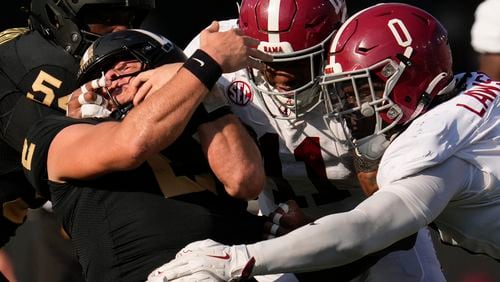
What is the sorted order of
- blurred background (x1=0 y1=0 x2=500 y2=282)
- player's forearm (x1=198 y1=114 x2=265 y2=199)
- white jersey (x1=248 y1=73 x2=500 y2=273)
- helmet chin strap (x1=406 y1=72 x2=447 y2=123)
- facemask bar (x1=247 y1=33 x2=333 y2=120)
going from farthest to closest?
blurred background (x1=0 y1=0 x2=500 y2=282) → facemask bar (x1=247 y1=33 x2=333 y2=120) → helmet chin strap (x1=406 y1=72 x2=447 y2=123) → player's forearm (x1=198 y1=114 x2=265 y2=199) → white jersey (x1=248 y1=73 x2=500 y2=273)

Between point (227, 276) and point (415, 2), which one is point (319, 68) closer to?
point (227, 276)

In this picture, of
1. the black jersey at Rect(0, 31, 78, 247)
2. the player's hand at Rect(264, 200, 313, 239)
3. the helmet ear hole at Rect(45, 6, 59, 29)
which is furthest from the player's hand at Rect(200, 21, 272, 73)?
the helmet ear hole at Rect(45, 6, 59, 29)

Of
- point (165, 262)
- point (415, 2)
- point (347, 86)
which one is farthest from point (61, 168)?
point (415, 2)

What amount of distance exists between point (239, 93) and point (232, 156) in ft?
2.46

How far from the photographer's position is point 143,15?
161 inches

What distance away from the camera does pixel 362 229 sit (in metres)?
2.50

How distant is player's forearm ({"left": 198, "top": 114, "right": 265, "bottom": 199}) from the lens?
2.70 metres


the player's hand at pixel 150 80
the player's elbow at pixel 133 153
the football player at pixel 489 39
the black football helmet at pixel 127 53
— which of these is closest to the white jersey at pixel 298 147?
the black football helmet at pixel 127 53

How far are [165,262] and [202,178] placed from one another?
30cm

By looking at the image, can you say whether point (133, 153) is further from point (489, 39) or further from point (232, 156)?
point (489, 39)

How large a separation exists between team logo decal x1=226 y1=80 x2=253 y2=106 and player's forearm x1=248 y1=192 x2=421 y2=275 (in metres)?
0.94

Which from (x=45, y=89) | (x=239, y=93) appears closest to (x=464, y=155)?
(x=239, y=93)

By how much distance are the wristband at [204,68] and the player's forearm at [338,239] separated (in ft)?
1.55

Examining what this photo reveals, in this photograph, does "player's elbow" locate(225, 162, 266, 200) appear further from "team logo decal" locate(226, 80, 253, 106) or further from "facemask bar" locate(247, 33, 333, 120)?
"team logo decal" locate(226, 80, 253, 106)
